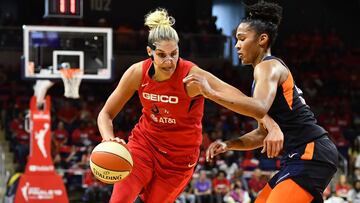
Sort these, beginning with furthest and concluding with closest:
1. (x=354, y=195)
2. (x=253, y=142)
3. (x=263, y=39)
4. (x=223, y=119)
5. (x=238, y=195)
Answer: (x=223, y=119) → (x=354, y=195) → (x=238, y=195) → (x=253, y=142) → (x=263, y=39)

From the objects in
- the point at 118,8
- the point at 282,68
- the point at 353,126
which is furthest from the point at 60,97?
the point at 282,68

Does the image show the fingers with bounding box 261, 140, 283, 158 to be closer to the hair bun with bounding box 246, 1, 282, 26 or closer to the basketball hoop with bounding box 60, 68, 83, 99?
the hair bun with bounding box 246, 1, 282, 26

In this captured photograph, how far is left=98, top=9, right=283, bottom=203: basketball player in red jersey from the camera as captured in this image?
464 cm

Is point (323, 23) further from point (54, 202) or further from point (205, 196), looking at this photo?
point (54, 202)

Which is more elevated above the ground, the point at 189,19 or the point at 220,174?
the point at 189,19

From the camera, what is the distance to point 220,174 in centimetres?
Answer: 1282

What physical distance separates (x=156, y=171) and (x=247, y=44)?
1245mm

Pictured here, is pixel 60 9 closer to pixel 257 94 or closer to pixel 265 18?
pixel 265 18

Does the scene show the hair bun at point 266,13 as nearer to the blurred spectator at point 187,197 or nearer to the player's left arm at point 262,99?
the player's left arm at point 262,99

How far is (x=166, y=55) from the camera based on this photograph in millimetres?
4586

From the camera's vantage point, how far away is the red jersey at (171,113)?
4664 millimetres

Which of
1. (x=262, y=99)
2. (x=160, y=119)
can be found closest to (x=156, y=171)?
(x=160, y=119)

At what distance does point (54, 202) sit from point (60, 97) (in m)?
5.80

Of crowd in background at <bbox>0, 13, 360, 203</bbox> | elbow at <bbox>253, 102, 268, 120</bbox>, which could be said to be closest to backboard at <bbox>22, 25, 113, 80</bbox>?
crowd in background at <bbox>0, 13, 360, 203</bbox>
